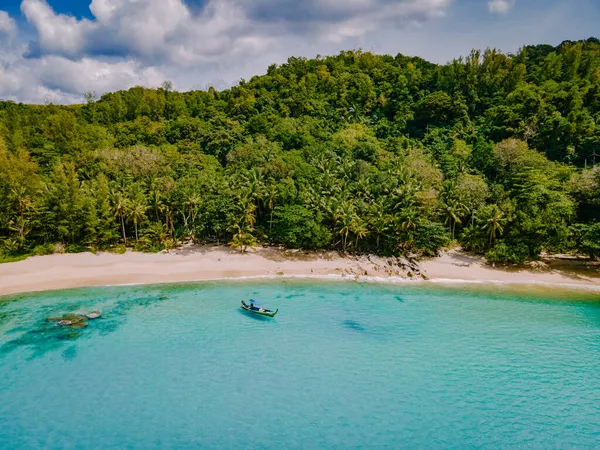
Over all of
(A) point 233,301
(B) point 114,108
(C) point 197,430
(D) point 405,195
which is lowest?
(C) point 197,430

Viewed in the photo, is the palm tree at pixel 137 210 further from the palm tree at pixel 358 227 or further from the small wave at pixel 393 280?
the palm tree at pixel 358 227

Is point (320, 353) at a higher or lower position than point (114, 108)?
lower

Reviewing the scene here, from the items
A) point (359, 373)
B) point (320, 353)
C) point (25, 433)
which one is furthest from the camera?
point (320, 353)

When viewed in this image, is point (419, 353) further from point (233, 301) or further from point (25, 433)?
point (25, 433)

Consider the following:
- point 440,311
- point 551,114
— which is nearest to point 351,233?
point 440,311

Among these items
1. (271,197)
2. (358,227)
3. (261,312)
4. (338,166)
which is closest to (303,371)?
(261,312)

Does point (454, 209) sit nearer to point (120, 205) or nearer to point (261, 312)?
point (261, 312)

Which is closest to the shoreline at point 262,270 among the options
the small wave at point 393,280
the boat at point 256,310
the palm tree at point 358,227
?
→ the small wave at point 393,280

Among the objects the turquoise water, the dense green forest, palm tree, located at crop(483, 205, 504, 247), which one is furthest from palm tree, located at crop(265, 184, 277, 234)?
palm tree, located at crop(483, 205, 504, 247)
